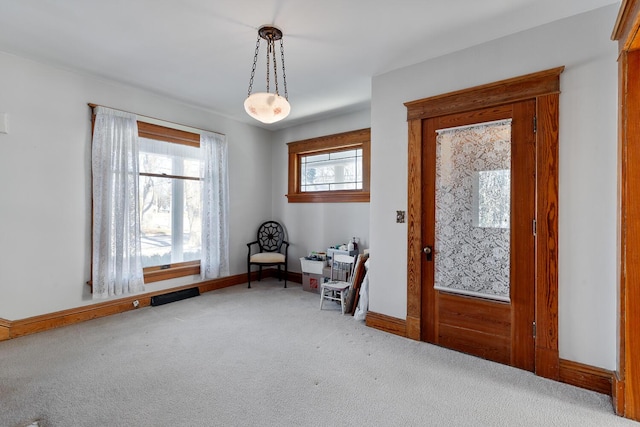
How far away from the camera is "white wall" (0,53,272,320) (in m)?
3.00

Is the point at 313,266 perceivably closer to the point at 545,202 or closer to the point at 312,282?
the point at 312,282

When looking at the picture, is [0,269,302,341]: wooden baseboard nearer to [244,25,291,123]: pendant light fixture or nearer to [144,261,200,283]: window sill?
[144,261,200,283]: window sill

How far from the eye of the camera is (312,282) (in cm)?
472

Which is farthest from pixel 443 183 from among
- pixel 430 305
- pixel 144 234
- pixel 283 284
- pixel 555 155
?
pixel 144 234

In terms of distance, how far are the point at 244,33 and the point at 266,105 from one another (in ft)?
2.40

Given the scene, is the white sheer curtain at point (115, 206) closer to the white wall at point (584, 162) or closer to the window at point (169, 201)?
the window at point (169, 201)

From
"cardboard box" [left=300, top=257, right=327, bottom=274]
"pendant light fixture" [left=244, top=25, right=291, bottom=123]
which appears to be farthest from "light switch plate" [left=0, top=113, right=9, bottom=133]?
"cardboard box" [left=300, top=257, right=327, bottom=274]

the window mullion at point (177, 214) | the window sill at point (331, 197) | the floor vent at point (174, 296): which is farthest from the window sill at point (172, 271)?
the window sill at point (331, 197)

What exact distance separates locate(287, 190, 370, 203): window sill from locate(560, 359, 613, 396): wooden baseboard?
2.87 metres

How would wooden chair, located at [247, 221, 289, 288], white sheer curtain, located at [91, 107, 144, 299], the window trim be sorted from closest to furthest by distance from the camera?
white sheer curtain, located at [91, 107, 144, 299] → the window trim → wooden chair, located at [247, 221, 289, 288]

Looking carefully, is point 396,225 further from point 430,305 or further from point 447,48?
point 447,48

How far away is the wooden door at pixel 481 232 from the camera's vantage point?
247cm

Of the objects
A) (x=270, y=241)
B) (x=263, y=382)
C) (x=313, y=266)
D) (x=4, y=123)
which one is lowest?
(x=263, y=382)

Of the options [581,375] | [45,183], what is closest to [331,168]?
[45,183]
